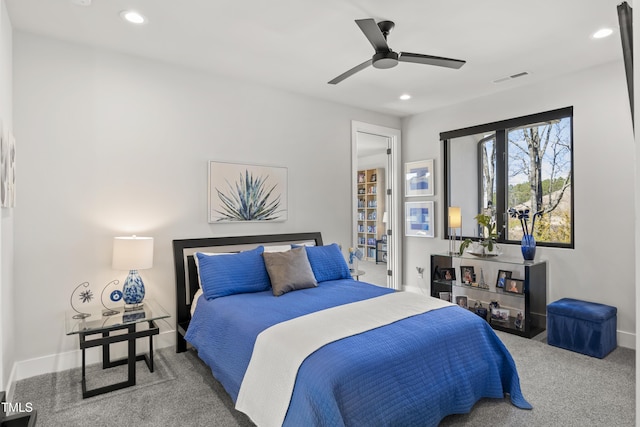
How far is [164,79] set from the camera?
3490 millimetres

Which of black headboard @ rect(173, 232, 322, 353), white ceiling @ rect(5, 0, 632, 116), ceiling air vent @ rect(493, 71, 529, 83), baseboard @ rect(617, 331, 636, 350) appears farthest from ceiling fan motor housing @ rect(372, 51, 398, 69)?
baseboard @ rect(617, 331, 636, 350)

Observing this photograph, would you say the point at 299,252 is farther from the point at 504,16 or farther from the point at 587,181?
the point at 587,181

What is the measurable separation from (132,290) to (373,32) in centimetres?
269

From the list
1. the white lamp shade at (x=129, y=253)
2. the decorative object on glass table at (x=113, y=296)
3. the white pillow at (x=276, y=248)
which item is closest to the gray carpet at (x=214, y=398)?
the decorative object on glass table at (x=113, y=296)

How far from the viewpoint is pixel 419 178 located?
17.3ft

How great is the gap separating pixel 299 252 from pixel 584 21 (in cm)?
290

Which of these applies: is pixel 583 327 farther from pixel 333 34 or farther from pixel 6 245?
pixel 6 245

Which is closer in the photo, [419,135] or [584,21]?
[584,21]

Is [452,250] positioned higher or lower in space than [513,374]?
higher

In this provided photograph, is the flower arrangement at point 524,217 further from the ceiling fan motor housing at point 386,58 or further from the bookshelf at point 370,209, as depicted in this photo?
the bookshelf at point 370,209

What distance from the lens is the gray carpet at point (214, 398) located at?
7.42 ft

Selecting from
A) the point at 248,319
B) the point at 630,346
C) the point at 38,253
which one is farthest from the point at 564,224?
the point at 38,253

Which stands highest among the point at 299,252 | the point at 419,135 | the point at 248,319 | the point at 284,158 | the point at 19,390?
the point at 419,135

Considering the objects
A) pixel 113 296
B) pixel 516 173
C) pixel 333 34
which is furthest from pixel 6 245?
pixel 516 173
